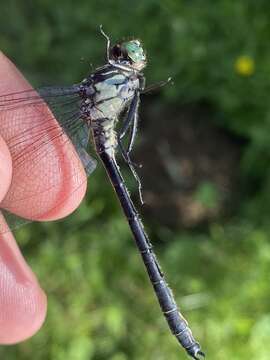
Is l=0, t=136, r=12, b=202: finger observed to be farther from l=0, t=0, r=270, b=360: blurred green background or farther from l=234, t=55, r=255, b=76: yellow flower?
l=234, t=55, r=255, b=76: yellow flower

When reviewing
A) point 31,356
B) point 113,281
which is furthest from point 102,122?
point 31,356

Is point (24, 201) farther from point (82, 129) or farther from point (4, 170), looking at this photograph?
point (4, 170)

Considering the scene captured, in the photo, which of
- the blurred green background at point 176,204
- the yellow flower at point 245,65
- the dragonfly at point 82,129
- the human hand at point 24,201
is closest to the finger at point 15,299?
the human hand at point 24,201

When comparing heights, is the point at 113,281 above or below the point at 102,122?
below

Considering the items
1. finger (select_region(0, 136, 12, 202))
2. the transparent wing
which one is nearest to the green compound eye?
the transparent wing

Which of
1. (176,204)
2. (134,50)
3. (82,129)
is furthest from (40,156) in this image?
(176,204)

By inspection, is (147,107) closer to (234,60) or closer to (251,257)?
(234,60)
